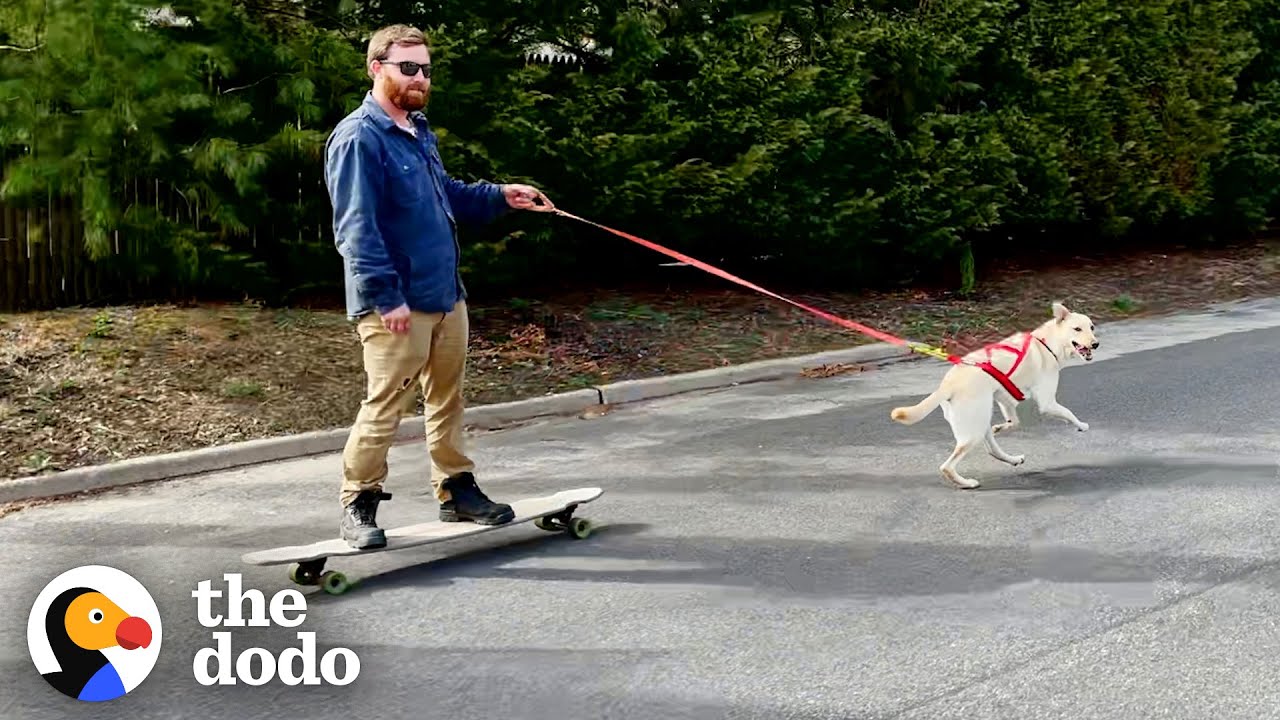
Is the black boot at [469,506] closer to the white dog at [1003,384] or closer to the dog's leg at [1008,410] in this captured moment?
the white dog at [1003,384]

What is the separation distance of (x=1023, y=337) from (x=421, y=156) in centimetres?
340

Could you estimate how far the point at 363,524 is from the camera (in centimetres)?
579

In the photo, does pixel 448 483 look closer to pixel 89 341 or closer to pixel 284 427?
pixel 284 427

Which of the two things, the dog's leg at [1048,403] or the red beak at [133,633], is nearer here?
the red beak at [133,633]

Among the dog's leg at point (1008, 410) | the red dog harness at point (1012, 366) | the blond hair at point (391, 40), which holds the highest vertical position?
the blond hair at point (391, 40)

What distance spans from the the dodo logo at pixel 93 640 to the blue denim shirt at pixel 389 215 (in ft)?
4.95

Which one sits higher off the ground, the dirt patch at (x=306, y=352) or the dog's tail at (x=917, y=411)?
the dog's tail at (x=917, y=411)

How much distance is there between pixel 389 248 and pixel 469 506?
1269 millimetres

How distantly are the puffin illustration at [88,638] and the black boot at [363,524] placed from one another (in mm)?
971

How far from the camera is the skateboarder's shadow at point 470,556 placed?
5840mm

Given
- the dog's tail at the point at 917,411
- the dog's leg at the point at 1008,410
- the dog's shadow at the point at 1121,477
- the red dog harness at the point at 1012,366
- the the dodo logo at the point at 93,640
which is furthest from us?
the dog's leg at the point at 1008,410

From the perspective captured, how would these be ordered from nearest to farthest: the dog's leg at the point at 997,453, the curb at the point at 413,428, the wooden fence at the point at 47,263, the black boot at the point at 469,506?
the black boot at the point at 469,506 < the dog's leg at the point at 997,453 < the curb at the point at 413,428 < the wooden fence at the point at 47,263

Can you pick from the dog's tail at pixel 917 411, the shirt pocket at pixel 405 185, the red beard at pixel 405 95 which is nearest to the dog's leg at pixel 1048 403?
the dog's tail at pixel 917 411

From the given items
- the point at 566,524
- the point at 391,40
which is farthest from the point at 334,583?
the point at 391,40
